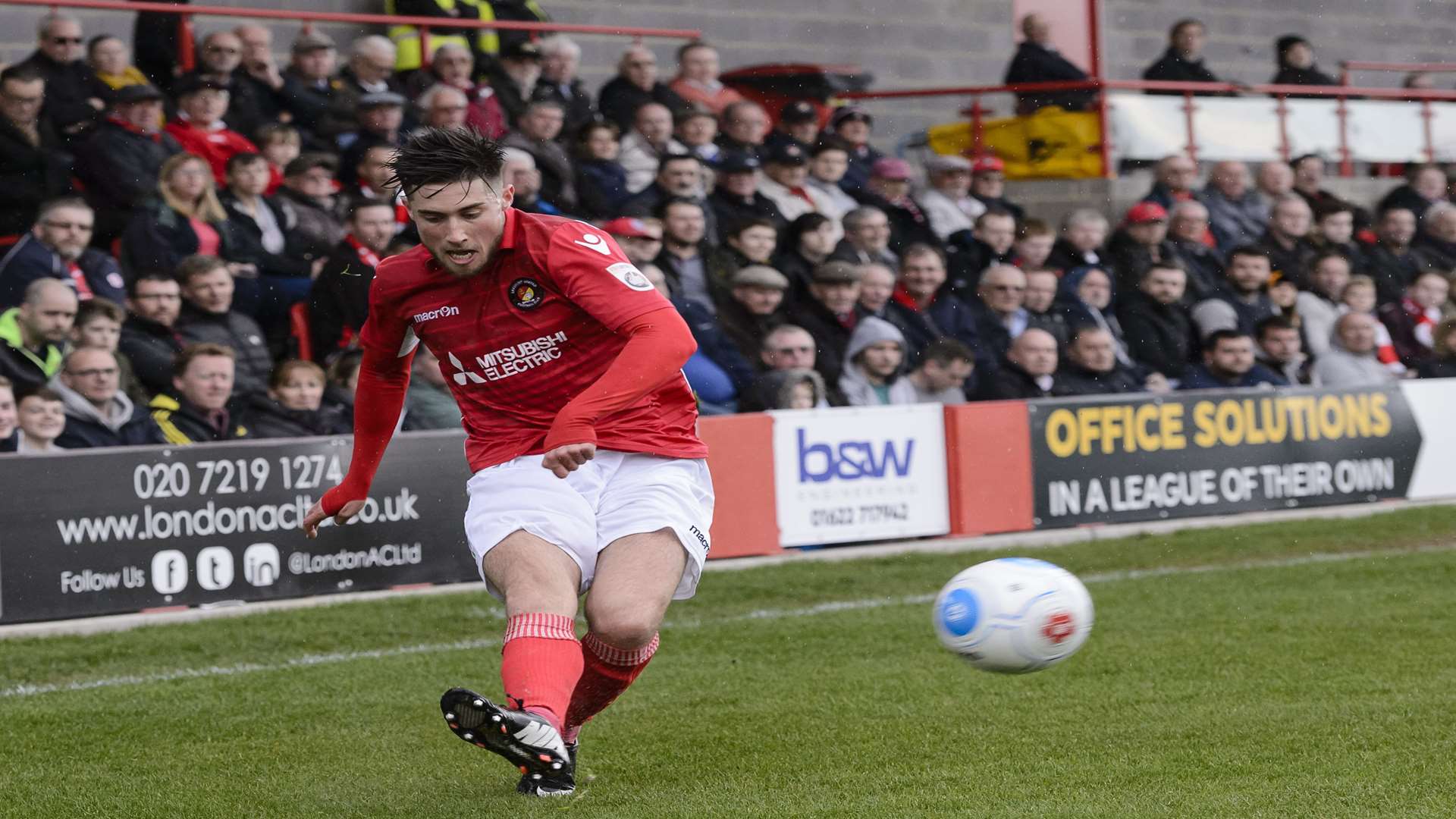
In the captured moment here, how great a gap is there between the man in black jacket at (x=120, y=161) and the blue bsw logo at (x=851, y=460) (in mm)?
4120

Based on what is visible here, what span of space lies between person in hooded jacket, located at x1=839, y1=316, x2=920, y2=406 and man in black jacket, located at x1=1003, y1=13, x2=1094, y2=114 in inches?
200

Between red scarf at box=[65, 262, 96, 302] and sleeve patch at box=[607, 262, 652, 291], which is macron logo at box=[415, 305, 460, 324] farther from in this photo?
red scarf at box=[65, 262, 96, 302]

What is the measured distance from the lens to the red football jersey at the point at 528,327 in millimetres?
4859

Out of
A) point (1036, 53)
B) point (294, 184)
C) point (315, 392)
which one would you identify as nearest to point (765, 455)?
point (315, 392)

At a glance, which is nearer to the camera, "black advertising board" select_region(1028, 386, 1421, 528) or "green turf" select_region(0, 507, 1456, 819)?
"green turf" select_region(0, 507, 1456, 819)

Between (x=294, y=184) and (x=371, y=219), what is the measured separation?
0.63 metres

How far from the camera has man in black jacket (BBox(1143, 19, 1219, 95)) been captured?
17266mm

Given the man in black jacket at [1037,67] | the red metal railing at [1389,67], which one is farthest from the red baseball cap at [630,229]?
the red metal railing at [1389,67]

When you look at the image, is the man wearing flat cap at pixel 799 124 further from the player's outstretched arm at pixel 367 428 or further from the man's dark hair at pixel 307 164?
the player's outstretched arm at pixel 367 428

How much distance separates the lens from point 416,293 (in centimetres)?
501

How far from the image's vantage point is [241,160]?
10719 millimetres

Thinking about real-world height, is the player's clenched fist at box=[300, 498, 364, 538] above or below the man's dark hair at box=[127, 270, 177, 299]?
below

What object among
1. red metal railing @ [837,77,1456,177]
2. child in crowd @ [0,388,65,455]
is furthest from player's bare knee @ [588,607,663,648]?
red metal railing @ [837,77,1456,177]

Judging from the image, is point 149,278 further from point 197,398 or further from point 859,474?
point 859,474
